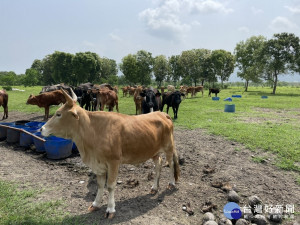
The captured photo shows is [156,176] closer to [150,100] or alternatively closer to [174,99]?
[150,100]

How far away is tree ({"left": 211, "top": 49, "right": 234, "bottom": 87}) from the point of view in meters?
56.5

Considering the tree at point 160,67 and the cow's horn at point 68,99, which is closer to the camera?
the cow's horn at point 68,99

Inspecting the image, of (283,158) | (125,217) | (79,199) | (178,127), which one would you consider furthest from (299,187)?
(178,127)

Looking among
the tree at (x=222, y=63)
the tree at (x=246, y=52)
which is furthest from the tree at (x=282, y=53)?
the tree at (x=222, y=63)

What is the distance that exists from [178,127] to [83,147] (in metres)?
7.93

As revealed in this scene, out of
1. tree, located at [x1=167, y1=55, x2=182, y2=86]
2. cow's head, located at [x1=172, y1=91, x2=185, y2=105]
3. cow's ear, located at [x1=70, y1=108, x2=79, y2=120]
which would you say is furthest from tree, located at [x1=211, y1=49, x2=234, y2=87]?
cow's ear, located at [x1=70, y1=108, x2=79, y2=120]

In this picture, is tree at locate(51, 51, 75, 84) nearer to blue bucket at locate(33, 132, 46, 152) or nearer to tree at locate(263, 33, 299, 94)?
tree at locate(263, 33, 299, 94)

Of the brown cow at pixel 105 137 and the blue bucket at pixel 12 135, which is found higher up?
the brown cow at pixel 105 137

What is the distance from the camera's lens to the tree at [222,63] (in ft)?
186

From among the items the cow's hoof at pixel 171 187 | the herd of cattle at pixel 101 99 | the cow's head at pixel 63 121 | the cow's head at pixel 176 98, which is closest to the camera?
the cow's head at pixel 63 121

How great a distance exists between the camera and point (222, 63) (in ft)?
185

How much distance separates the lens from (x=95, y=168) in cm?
394

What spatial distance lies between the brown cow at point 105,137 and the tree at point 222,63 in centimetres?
5613

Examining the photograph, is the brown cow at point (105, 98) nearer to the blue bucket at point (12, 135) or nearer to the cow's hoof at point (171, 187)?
the blue bucket at point (12, 135)
